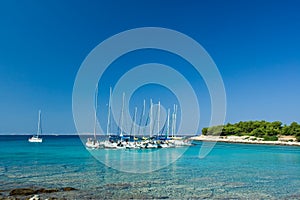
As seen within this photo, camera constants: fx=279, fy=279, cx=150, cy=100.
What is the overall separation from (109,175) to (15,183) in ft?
23.5

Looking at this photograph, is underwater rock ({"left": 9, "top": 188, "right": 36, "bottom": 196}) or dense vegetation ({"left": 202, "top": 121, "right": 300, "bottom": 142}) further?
dense vegetation ({"left": 202, "top": 121, "right": 300, "bottom": 142})

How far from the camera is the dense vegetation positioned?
327ft

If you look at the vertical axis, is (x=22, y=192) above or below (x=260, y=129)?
below

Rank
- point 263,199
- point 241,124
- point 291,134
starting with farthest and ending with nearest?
point 241,124, point 291,134, point 263,199

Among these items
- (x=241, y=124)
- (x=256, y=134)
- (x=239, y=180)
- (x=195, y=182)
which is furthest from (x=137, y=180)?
(x=241, y=124)

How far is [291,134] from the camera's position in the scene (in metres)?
99.3

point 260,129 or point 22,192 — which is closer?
point 22,192

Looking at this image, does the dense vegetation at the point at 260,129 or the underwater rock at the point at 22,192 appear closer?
the underwater rock at the point at 22,192

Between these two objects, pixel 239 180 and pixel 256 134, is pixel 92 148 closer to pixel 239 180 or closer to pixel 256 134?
pixel 239 180

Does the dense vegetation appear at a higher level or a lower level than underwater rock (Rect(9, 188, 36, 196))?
higher

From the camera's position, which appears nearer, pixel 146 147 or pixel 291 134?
pixel 146 147

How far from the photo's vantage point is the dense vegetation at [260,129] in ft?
327

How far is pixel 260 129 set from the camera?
112m

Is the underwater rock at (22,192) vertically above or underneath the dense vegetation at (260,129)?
underneath
